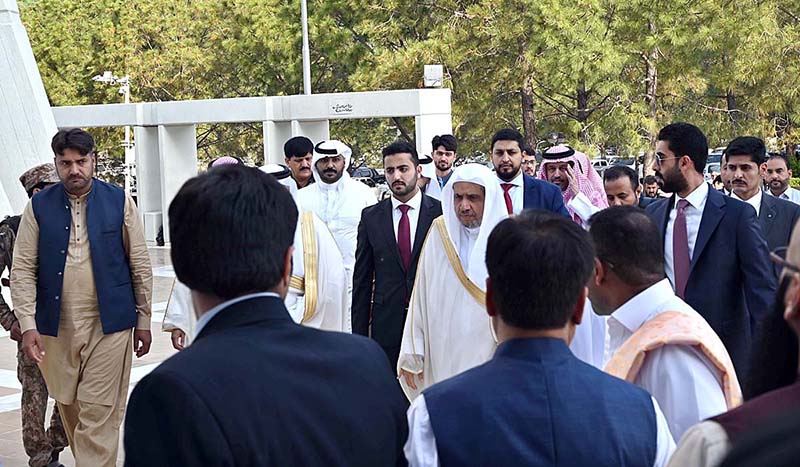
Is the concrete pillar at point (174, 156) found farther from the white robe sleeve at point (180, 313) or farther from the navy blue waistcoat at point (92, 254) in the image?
the navy blue waistcoat at point (92, 254)

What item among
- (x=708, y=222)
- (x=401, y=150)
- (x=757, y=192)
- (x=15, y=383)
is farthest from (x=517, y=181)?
(x=15, y=383)

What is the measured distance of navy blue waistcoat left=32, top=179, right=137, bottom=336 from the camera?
19.1 feet

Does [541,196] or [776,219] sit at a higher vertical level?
[541,196]

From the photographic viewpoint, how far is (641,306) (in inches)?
124

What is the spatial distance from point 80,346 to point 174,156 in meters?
16.8

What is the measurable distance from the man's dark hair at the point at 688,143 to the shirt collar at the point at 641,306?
242 cm

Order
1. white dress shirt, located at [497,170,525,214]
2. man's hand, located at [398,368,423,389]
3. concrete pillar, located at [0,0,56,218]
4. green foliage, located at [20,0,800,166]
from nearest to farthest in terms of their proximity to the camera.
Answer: man's hand, located at [398,368,423,389] < white dress shirt, located at [497,170,525,214] < concrete pillar, located at [0,0,56,218] < green foliage, located at [20,0,800,166]

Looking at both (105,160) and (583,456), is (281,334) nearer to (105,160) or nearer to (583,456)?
(583,456)

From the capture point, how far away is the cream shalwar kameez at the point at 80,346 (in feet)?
19.0

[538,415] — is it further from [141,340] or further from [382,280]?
[382,280]

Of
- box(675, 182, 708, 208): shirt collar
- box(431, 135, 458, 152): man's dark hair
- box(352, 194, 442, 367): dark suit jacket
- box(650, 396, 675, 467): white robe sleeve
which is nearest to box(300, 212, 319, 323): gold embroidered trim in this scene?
box(352, 194, 442, 367): dark suit jacket

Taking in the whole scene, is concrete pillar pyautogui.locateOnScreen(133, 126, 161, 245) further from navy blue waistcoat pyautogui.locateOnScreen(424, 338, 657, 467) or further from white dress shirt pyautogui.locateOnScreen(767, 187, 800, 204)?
navy blue waistcoat pyautogui.locateOnScreen(424, 338, 657, 467)

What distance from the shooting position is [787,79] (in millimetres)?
20766

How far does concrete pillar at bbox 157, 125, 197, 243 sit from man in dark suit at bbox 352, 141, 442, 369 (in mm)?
15370
